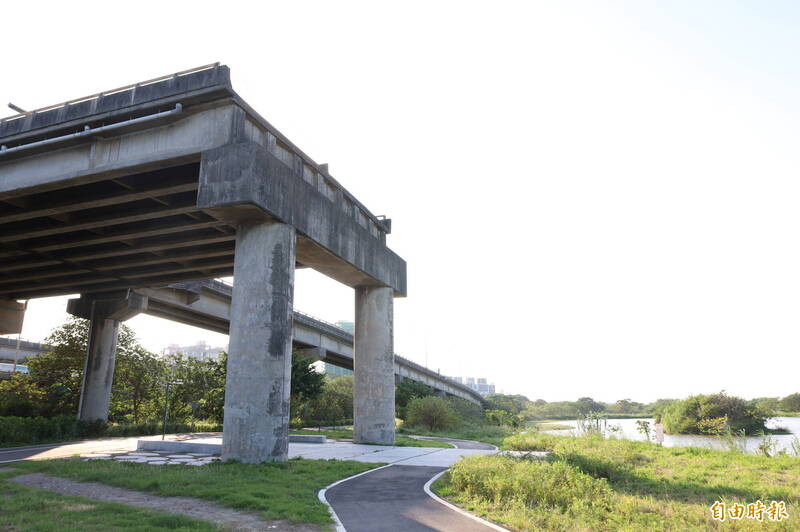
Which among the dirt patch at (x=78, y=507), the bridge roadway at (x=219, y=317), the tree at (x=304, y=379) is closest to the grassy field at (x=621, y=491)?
the dirt patch at (x=78, y=507)

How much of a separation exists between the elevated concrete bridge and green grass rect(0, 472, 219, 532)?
5.85m

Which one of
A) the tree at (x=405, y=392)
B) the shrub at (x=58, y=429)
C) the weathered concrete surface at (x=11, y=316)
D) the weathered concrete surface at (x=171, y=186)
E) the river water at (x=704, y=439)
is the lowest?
the river water at (x=704, y=439)

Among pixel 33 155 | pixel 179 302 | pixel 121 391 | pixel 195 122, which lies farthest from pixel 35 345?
pixel 195 122

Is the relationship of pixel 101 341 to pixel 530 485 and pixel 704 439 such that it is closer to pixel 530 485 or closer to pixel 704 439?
pixel 530 485

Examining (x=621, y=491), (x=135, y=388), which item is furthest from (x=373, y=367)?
(x=135, y=388)

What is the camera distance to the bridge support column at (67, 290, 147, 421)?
1213 inches

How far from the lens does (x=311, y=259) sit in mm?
21312

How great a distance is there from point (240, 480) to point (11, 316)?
34.1 metres

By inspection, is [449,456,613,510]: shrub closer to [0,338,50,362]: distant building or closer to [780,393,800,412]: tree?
[0,338,50,362]: distant building

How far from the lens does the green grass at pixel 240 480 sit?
9.27 metres

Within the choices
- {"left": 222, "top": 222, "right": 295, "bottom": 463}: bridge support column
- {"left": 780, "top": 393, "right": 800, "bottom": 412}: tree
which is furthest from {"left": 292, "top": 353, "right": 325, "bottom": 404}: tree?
{"left": 780, "top": 393, "right": 800, "bottom": 412}: tree

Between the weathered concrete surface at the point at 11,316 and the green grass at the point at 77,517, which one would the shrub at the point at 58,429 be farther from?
the green grass at the point at 77,517

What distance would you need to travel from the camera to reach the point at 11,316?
3572 centimetres

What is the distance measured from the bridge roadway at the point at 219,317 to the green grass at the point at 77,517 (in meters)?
24.9
